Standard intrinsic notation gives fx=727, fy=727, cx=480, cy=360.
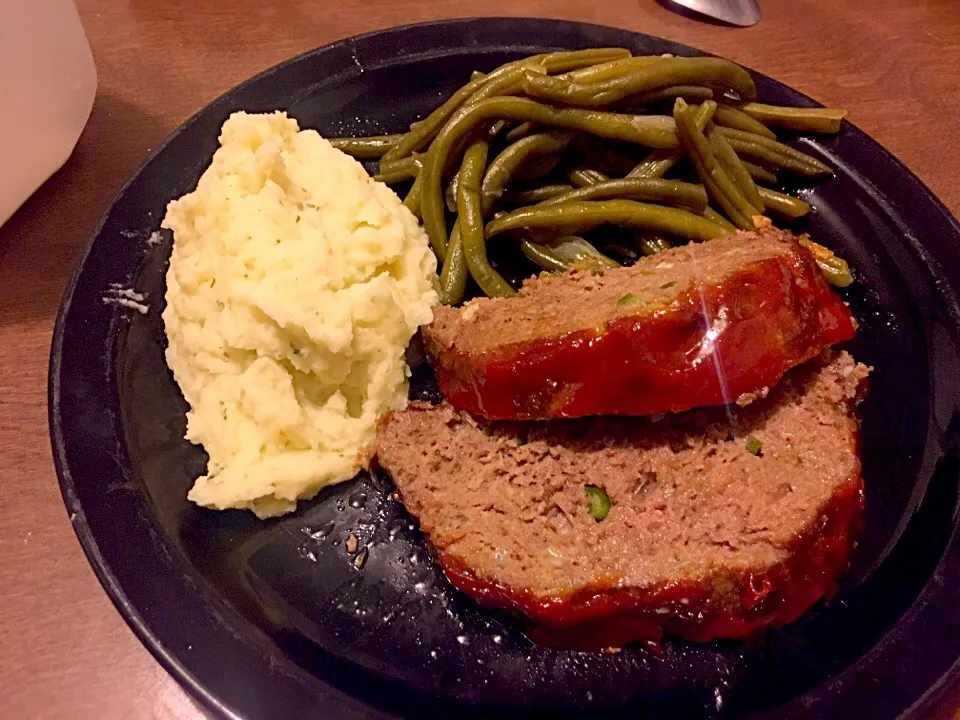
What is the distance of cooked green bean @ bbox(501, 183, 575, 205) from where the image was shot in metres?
3.22

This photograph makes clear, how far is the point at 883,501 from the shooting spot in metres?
2.54

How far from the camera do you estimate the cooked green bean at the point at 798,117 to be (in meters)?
3.42

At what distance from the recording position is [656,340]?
84.1 inches

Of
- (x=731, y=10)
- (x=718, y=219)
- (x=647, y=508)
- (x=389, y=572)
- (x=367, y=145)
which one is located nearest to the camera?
(x=647, y=508)

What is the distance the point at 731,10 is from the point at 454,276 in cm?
301

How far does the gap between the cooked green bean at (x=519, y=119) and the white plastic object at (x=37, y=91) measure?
1.69m

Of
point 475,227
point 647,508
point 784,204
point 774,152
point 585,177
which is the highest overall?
point 774,152

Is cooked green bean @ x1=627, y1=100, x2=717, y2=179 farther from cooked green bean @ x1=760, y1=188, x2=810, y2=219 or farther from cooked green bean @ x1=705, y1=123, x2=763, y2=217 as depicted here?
cooked green bean @ x1=760, y1=188, x2=810, y2=219

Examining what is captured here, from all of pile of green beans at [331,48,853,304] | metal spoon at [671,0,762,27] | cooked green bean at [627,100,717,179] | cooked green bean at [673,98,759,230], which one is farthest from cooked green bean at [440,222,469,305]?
metal spoon at [671,0,762,27]

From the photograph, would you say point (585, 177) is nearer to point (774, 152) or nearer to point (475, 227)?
point (475, 227)

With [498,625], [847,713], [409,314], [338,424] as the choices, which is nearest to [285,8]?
[409,314]

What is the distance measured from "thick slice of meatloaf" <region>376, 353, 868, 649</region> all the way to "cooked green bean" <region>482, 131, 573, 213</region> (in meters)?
1.03

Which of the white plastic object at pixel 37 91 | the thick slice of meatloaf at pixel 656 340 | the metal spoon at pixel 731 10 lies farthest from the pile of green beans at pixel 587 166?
the metal spoon at pixel 731 10

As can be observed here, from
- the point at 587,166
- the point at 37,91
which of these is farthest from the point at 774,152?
the point at 37,91
